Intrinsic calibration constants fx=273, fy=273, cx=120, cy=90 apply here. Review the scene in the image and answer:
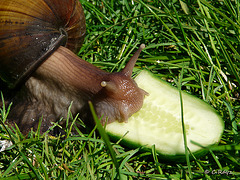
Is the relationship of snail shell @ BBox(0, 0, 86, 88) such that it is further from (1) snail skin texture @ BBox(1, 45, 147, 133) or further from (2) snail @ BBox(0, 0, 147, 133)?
(1) snail skin texture @ BBox(1, 45, 147, 133)

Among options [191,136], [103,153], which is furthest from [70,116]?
[191,136]

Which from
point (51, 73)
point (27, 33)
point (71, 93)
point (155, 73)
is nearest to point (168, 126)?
point (155, 73)

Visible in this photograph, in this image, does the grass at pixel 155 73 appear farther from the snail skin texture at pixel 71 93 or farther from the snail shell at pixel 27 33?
the snail shell at pixel 27 33

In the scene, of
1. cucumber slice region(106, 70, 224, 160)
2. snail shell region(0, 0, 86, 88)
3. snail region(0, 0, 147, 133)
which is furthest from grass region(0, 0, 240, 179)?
snail shell region(0, 0, 86, 88)

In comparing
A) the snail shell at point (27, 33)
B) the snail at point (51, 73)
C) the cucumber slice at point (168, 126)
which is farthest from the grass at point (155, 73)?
the snail shell at point (27, 33)

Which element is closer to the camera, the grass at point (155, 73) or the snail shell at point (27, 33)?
the grass at point (155, 73)

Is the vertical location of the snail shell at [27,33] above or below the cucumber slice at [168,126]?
above
